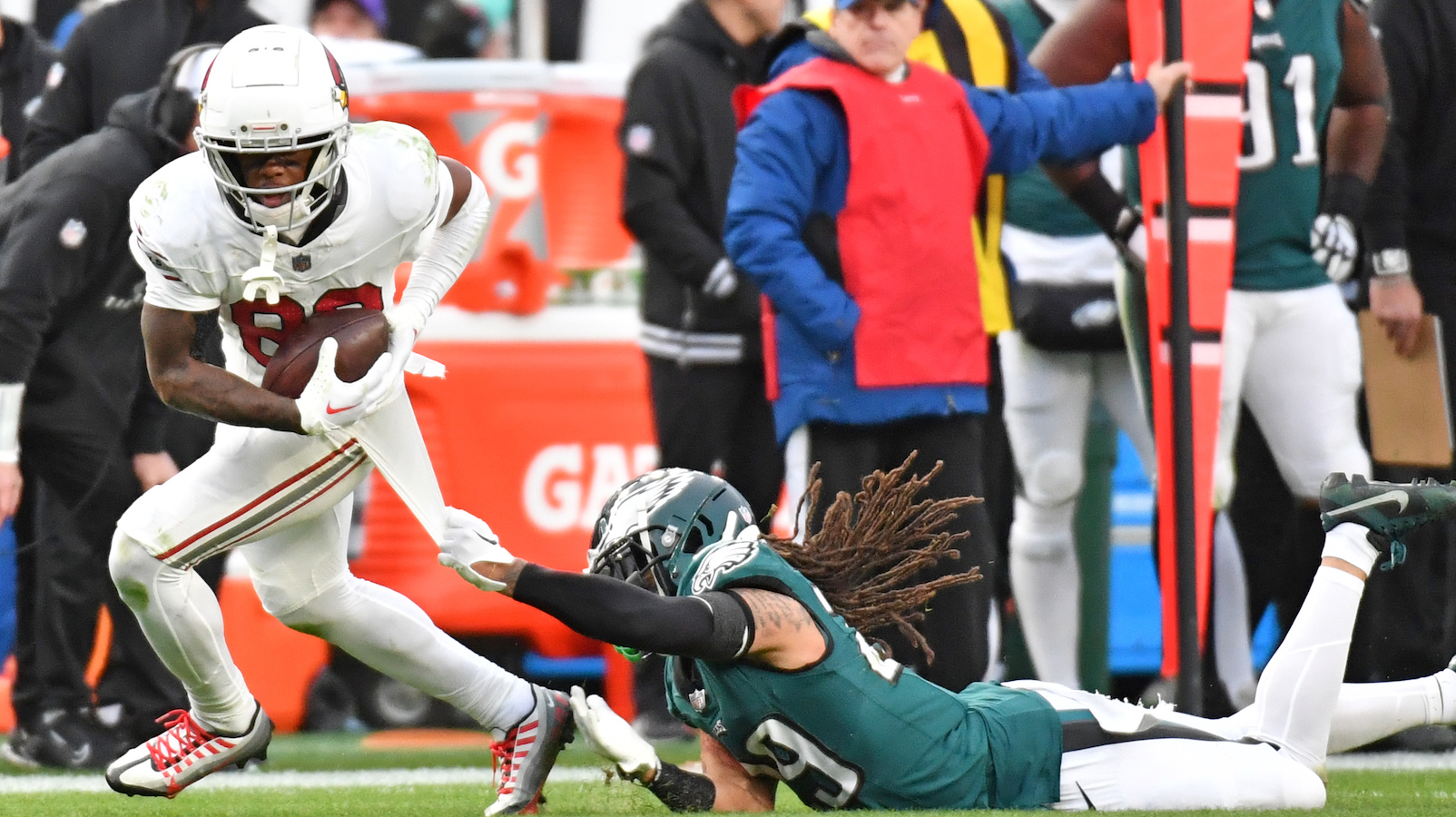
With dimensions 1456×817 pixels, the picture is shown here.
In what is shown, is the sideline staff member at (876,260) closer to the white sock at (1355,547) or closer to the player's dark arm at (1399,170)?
the white sock at (1355,547)

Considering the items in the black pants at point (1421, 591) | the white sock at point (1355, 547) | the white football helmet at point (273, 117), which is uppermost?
the white football helmet at point (273, 117)

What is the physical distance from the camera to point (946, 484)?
4938 mm

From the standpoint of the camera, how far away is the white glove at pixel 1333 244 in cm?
540

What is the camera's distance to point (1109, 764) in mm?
3652

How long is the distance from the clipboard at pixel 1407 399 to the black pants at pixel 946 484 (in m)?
1.31

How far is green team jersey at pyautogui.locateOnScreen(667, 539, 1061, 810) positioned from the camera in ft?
11.3

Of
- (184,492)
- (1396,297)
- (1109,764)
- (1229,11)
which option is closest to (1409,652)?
(1396,297)

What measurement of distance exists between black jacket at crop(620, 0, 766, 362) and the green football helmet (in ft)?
6.68

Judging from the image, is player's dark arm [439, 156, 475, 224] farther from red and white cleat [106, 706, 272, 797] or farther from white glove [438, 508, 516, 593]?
white glove [438, 508, 516, 593]

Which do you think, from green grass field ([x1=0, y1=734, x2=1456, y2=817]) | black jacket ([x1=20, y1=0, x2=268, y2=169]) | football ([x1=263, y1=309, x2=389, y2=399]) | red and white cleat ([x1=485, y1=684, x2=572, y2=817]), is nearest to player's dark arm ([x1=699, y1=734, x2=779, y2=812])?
green grass field ([x1=0, y1=734, x2=1456, y2=817])

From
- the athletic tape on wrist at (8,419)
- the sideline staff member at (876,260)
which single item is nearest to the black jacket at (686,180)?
the sideline staff member at (876,260)

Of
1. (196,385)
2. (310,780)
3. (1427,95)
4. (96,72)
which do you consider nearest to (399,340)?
(196,385)

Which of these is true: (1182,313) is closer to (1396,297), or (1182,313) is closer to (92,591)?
(1396,297)

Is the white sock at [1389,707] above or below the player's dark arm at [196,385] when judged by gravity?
below
